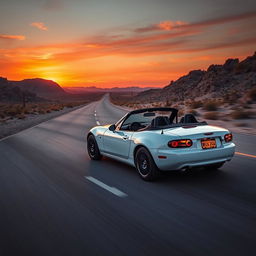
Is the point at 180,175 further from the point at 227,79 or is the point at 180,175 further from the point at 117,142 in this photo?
the point at 227,79

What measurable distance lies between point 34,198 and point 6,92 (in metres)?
127

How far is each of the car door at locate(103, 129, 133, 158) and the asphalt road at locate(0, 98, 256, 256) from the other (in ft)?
1.30

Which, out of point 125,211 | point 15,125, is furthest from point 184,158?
point 15,125

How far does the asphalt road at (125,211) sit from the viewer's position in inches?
146

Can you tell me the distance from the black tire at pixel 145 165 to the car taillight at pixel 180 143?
1.59 feet

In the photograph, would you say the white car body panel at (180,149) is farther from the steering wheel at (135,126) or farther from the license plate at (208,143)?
the steering wheel at (135,126)

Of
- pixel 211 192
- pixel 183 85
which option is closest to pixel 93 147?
pixel 211 192

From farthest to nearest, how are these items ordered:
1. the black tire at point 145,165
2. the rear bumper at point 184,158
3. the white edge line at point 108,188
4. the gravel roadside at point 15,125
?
the gravel roadside at point 15,125
the black tire at point 145,165
the rear bumper at point 184,158
the white edge line at point 108,188

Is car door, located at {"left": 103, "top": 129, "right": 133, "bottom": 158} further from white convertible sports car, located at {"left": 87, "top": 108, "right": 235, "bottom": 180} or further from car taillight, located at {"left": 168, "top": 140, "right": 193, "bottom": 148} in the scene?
car taillight, located at {"left": 168, "top": 140, "right": 193, "bottom": 148}

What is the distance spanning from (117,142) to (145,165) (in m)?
1.21

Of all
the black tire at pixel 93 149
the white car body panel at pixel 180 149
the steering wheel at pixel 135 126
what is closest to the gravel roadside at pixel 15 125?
the black tire at pixel 93 149

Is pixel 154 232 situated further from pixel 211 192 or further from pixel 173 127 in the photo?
pixel 173 127

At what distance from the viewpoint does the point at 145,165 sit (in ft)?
21.6

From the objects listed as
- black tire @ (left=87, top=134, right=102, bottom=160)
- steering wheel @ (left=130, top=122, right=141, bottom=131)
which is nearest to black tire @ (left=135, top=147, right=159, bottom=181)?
steering wheel @ (left=130, top=122, right=141, bottom=131)
